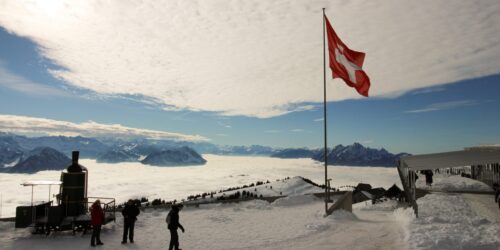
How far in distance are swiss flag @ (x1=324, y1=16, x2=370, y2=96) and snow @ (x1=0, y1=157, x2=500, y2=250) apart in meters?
7.03

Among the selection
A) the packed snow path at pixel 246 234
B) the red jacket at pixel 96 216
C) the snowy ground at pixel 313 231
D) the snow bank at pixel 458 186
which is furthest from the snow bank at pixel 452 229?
the red jacket at pixel 96 216

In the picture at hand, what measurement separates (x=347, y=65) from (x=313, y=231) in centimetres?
906

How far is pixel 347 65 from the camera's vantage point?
62.8ft

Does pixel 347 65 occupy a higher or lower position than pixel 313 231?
higher

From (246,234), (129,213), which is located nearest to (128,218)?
(129,213)

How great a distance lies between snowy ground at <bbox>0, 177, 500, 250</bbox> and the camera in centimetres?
1269

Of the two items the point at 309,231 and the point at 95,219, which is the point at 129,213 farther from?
the point at 309,231

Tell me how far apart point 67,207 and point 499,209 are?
2158cm

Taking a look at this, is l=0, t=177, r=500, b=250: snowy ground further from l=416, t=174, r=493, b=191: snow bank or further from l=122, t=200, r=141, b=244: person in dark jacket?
l=416, t=174, r=493, b=191: snow bank

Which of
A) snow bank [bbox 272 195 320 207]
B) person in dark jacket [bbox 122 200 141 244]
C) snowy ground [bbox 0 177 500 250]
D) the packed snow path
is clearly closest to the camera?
snowy ground [bbox 0 177 500 250]

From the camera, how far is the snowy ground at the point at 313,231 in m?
12.7

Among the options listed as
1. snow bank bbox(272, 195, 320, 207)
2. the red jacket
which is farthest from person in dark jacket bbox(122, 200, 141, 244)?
snow bank bbox(272, 195, 320, 207)

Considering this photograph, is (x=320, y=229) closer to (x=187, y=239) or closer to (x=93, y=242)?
(x=187, y=239)

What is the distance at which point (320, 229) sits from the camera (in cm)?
1633
